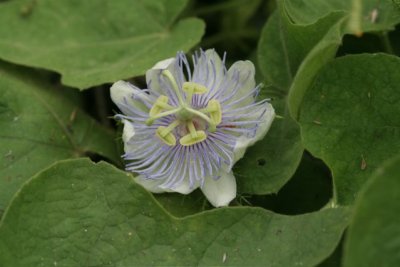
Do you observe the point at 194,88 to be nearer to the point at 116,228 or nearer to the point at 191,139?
the point at 191,139

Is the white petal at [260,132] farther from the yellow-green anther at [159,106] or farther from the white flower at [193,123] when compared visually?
the yellow-green anther at [159,106]

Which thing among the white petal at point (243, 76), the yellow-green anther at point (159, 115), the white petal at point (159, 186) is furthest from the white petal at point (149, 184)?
the white petal at point (243, 76)

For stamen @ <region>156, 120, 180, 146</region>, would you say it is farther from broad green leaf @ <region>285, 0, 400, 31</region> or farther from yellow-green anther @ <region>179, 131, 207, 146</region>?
broad green leaf @ <region>285, 0, 400, 31</region>

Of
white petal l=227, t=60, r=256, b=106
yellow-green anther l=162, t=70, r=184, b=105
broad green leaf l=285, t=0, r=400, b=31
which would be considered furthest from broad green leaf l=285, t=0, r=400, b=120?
yellow-green anther l=162, t=70, r=184, b=105

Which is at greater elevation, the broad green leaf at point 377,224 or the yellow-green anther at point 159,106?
the broad green leaf at point 377,224

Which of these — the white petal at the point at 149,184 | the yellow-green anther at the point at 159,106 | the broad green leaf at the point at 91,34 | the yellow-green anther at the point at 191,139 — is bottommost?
the white petal at the point at 149,184

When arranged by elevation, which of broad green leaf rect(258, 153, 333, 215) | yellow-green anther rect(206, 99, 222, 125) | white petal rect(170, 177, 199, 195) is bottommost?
broad green leaf rect(258, 153, 333, 215)

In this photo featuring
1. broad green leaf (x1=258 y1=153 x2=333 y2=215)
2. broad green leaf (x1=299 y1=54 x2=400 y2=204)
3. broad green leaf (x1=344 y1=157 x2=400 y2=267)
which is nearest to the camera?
broad green leaf (x1=344 y1=157 x2=400 y2=267)
